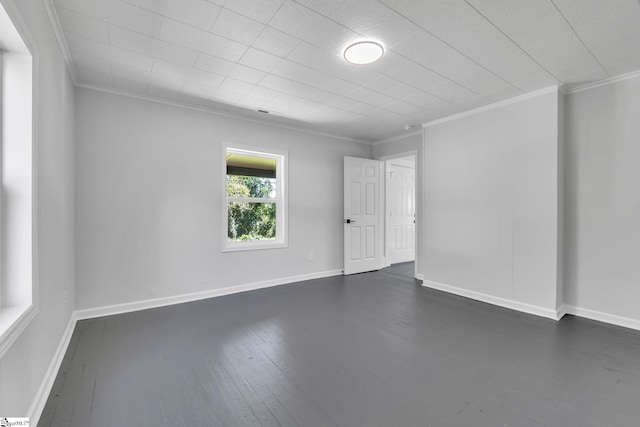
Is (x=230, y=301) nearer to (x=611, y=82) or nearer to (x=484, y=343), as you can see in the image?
(x=484, y=343)

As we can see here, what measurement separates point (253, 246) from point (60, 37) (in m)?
2.84

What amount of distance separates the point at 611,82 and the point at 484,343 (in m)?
2.88

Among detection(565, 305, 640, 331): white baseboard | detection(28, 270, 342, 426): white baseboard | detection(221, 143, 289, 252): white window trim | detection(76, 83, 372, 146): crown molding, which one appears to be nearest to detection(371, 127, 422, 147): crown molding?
detection(76, 83, 372, 146): crown molding

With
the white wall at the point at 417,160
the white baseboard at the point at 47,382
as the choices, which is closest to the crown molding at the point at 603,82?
the white wall at the point at 417,160

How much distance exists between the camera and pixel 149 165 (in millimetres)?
3354

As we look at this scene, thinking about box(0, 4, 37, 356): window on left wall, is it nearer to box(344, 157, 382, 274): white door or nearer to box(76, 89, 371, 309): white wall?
box(76, 89, 371, 309): white wall

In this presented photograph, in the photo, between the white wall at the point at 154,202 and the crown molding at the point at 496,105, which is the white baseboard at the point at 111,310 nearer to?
the white wall at the point at 154,202

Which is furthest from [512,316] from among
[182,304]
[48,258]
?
[48,258]

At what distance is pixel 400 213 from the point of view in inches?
245

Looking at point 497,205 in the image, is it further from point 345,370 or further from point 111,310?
point 111,310

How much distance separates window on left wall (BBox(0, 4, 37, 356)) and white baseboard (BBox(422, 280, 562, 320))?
4.16 meters

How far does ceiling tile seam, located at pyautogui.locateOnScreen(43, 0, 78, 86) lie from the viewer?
1.85 meters

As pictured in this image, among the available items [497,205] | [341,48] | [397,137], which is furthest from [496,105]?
[341,48]

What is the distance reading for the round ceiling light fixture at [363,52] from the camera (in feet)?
7.43
